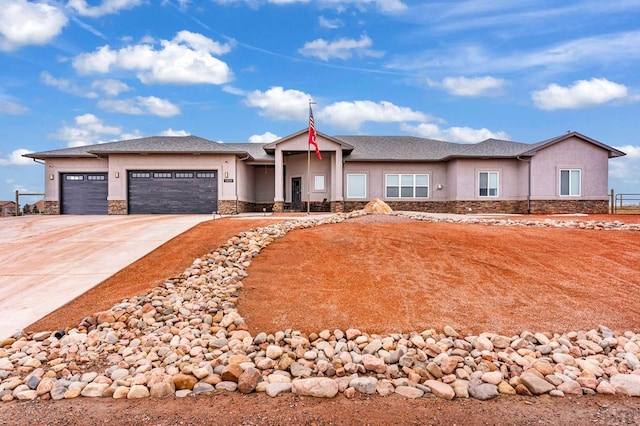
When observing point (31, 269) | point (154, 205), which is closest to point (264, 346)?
point (31, 269)

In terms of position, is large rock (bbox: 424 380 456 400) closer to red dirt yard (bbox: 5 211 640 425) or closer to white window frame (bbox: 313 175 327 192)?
red dirt yard (bbox: 5 211 640 425)

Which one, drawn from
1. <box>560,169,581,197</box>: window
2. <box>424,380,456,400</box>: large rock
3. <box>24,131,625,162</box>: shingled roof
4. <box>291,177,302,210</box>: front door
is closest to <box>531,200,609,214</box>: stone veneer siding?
<box>560,169,581,197</box>: window

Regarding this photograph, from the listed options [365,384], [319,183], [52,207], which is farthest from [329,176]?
[365,384]

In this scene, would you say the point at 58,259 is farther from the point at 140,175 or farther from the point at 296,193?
the point at 296,193

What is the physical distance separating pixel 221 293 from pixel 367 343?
2.71m

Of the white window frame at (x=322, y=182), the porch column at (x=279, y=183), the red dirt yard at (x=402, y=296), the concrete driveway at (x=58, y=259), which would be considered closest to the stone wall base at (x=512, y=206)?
the white window frame at (x=322, y=182)

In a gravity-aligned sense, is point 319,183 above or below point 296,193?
above

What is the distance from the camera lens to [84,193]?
2327 centimetres

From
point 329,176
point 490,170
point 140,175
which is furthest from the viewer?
point 329,176

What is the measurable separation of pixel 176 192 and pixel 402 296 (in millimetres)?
17980

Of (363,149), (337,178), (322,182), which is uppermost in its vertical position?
(363,149)

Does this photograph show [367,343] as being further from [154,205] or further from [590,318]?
[154,205]

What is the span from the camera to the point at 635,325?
591 cm

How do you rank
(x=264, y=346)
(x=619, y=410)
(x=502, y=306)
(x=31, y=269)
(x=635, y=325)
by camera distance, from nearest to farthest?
(x=619, y=410) → (x=264, y=346) → (x=635, y=325) → (x=502, y=306) → (x=31, y=269)
